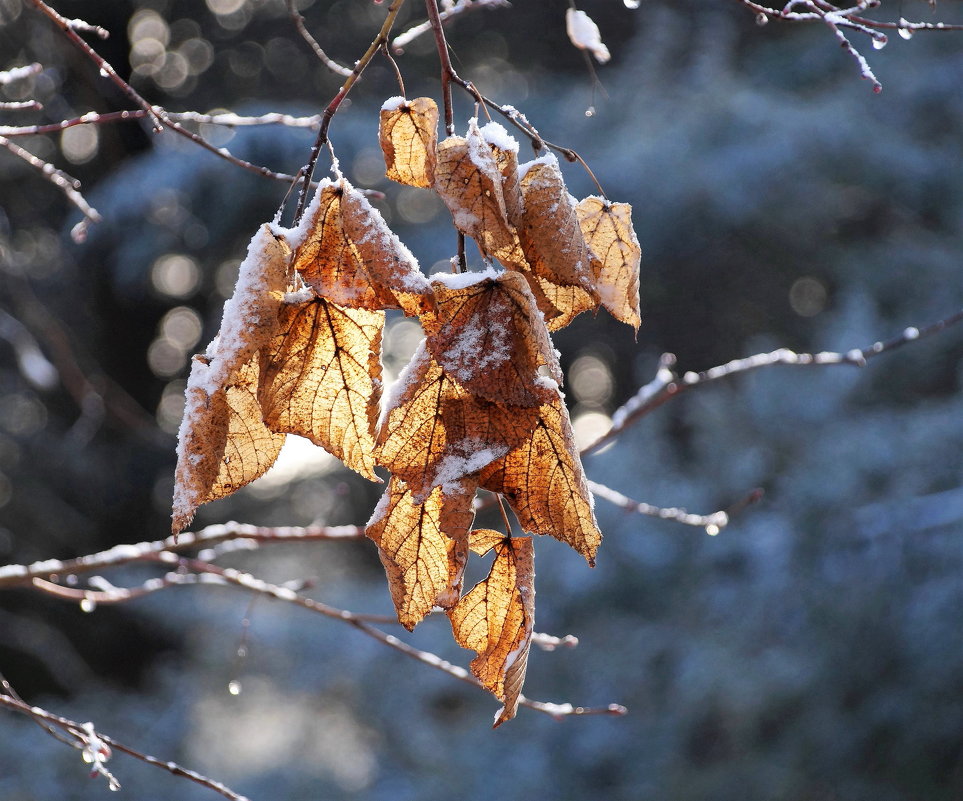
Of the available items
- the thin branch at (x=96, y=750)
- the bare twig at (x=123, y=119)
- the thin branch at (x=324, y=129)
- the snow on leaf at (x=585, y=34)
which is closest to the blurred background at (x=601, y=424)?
the bare twig at (x=123, y=119)

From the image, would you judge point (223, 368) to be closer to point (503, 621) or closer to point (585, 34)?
point (503, 621)

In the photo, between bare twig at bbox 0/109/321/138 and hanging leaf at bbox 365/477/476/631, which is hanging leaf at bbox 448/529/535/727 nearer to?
hanging leaf at bbox 365/477/476/631

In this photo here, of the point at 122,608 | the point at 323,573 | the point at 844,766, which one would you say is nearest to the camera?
the point at 844,766

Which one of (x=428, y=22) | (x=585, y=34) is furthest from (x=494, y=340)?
(x=585, y=34)

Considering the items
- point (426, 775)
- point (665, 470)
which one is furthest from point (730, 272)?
point (426, 775)

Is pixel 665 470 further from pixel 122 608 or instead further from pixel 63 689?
pixel 63 689

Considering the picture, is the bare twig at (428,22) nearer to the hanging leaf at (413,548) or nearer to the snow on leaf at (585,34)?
the snow on leaf at (585,34)
